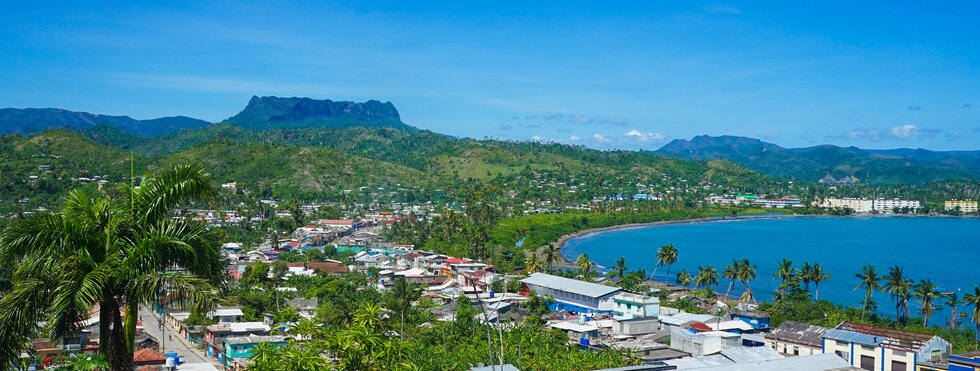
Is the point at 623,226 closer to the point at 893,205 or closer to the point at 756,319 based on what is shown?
the point at 756,319

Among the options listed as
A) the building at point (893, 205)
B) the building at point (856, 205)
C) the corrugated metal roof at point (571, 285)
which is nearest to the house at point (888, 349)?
the corrugated metal roof at point (571, 285)

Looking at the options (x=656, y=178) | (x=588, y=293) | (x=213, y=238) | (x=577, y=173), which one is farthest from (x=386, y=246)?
(x=656, y=178)

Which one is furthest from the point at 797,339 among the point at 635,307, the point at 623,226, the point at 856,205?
the point at 856,205

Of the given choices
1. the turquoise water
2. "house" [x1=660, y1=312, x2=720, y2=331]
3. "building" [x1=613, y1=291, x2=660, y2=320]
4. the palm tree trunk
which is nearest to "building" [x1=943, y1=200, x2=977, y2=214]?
the turquoise water

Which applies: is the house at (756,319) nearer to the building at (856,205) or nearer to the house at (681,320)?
the house at (681,320)

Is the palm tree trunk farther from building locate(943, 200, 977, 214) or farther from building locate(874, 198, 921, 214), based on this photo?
building locate(943, 200, 977, 214)

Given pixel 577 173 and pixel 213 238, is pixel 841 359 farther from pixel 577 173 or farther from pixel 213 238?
pixel 577 173
